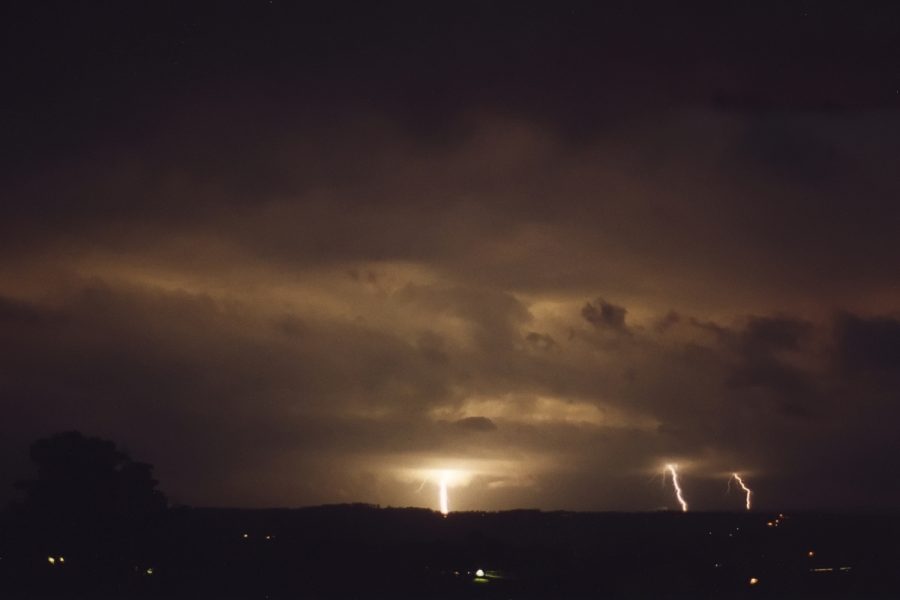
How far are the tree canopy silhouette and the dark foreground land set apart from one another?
5.01 ft

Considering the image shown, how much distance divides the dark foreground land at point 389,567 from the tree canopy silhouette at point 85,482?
153cm

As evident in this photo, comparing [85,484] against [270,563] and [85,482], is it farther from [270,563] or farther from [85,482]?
[270,563]

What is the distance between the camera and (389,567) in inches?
2778

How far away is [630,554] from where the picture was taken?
95.4 meters

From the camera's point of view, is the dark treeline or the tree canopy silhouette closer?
the dark treeline

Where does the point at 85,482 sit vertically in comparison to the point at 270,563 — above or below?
above

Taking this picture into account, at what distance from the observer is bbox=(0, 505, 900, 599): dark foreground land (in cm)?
6359

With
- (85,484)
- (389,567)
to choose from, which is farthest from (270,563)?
(85,484)

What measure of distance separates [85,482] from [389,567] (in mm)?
22812

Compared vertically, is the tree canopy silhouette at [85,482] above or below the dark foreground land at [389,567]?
above

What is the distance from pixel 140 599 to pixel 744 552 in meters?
60.7

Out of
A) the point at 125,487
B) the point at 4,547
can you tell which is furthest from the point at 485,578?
the point at 4,547

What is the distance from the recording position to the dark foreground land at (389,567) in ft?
209

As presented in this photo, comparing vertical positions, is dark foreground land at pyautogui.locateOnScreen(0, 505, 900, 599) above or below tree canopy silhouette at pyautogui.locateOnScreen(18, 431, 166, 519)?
below
